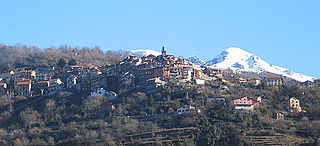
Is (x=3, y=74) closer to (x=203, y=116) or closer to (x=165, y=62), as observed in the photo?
(x=165, y=62)

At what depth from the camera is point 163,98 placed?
7094 centimetres

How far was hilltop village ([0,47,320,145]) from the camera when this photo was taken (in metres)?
62.3

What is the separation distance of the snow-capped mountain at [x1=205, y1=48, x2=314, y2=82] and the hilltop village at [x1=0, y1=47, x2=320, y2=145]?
5674cm

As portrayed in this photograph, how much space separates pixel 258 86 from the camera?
3211 inches

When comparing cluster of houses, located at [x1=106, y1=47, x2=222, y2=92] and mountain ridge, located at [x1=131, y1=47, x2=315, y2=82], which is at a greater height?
mountain ridge, located at [x1=131, y1=47, x2=315, y2=82]

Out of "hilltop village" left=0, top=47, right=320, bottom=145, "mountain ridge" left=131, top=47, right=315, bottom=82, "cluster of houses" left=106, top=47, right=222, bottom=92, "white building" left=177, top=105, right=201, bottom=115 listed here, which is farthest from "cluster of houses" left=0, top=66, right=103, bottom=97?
"mountain ridge" left=131, top=47, right=315, bottom=82

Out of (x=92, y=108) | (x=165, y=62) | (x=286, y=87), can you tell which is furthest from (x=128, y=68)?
(x=286, y=87)

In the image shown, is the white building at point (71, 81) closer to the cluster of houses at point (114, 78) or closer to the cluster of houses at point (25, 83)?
the cluster of houses at point (114, 78)

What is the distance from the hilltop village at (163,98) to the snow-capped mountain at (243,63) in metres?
Answer: 56.7

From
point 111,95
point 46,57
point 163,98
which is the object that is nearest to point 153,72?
point 111,95

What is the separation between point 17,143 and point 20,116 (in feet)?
33.7

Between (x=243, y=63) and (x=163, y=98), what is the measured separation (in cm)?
9570

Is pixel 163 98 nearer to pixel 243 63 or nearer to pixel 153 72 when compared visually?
pixel 153 72

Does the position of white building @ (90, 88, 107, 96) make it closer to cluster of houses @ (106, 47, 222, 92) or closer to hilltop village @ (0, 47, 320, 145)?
hilltop village @ (0, 47, 320, 145)
